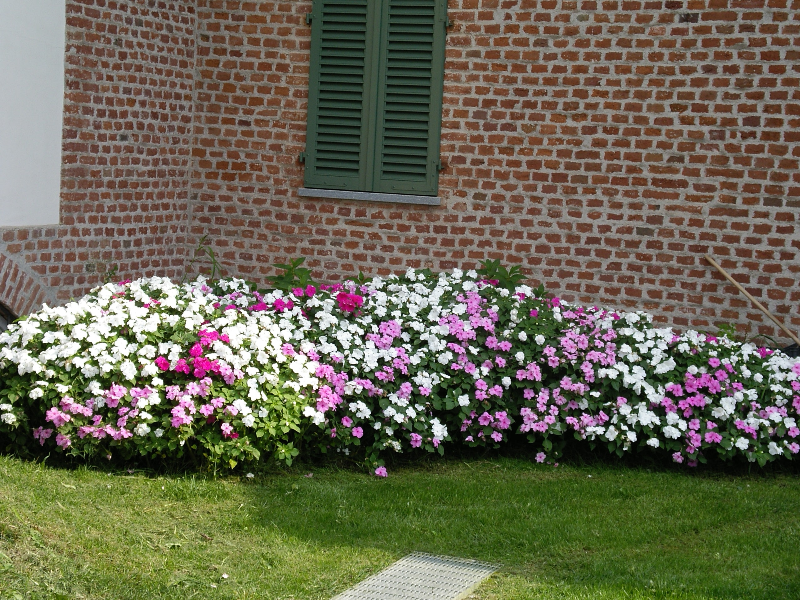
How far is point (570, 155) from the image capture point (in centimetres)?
716

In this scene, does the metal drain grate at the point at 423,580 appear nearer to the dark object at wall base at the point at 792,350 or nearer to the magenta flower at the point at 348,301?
the magenta flower at the point at 348,301

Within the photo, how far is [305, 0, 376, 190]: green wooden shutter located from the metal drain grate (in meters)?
4.13

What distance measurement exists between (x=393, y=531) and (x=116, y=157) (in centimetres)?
390

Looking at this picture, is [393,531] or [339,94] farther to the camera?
[339,94]

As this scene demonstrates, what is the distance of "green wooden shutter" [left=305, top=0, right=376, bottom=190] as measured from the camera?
7.54m

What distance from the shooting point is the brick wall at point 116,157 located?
21.2ft

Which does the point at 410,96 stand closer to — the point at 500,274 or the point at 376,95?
the point at 376,95

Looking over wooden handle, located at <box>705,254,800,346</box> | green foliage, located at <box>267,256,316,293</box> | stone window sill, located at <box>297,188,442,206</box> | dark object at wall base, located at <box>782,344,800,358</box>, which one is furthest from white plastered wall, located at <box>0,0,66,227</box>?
dark object at wall base, located at <box>782,344,800,358</box>

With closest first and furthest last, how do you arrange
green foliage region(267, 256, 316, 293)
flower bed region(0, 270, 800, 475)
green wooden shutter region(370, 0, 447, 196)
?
flower bed region(0, 270, 800, 475)
green foliage region(267, 256, 316, 293)
green wooden shutter region(370, 0, 447, 196)

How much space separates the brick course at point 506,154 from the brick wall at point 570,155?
0.01 metres

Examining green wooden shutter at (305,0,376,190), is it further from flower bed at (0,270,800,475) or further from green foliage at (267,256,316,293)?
flower bed at (0,270,800,475)

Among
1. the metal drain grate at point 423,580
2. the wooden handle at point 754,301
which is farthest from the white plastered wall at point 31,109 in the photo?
the wooden handle at point 754,301

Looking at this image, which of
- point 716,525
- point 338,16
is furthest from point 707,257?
point 338,16

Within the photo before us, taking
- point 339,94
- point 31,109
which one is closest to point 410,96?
point 339,94
